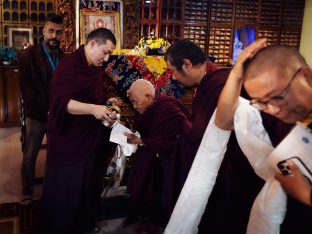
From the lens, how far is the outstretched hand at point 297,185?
0.83 meters

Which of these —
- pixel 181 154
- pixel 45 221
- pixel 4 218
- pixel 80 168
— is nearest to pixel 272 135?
pixel 181 154

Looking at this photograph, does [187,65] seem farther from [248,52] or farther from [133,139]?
[133,139]

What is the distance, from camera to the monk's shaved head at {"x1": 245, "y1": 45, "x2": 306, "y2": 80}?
33.6 inches

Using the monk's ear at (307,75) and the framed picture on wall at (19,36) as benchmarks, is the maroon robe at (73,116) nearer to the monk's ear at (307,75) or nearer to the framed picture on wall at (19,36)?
the monk's ear at (307,75)

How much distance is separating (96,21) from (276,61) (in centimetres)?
469

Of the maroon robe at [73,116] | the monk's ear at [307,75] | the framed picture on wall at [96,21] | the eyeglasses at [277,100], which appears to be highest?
the framed picture on wall at [96,21]

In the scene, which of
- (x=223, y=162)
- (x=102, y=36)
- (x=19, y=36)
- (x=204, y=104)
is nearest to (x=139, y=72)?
(x=102, y=36)

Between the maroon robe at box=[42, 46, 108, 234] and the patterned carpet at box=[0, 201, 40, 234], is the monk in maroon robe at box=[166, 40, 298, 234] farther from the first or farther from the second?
the patterned carpet at box=[0, 201, 40, 234]

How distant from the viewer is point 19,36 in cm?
553

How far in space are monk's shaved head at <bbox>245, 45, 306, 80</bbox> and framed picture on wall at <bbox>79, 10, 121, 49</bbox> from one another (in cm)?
457

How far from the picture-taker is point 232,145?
1211mm

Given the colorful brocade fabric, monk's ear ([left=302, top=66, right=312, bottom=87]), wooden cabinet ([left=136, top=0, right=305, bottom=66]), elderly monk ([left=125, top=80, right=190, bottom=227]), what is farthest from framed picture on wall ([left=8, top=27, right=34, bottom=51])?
monk's ear ([left=302, top=66, right=312, bottom=87])

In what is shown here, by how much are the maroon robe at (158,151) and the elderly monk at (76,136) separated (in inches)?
10.8

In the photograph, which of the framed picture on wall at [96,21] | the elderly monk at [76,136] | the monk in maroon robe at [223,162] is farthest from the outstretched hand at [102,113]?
the framed picture on wall at [96,21]
